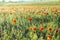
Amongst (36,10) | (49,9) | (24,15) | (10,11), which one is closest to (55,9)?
(49,9)

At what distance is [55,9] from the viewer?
1793mm

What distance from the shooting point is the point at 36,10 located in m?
1.82

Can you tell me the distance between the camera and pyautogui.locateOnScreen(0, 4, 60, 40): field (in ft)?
5.59

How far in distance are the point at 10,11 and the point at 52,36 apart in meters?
0.55

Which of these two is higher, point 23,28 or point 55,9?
point 55,9

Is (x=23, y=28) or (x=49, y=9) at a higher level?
(x=49, y=9)

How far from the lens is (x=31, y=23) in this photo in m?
1.76

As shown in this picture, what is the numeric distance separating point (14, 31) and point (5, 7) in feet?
1.02

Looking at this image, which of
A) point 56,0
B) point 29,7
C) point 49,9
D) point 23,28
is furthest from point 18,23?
point 56,0

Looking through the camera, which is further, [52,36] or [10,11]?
[10,11]

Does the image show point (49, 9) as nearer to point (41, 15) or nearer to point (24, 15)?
point (41, 15)

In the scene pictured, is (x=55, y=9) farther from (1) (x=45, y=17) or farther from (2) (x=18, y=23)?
(2) (x=18, y=23)

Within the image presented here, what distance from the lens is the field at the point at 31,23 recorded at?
1704mm

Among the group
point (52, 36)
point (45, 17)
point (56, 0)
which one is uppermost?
point (56, 0)
